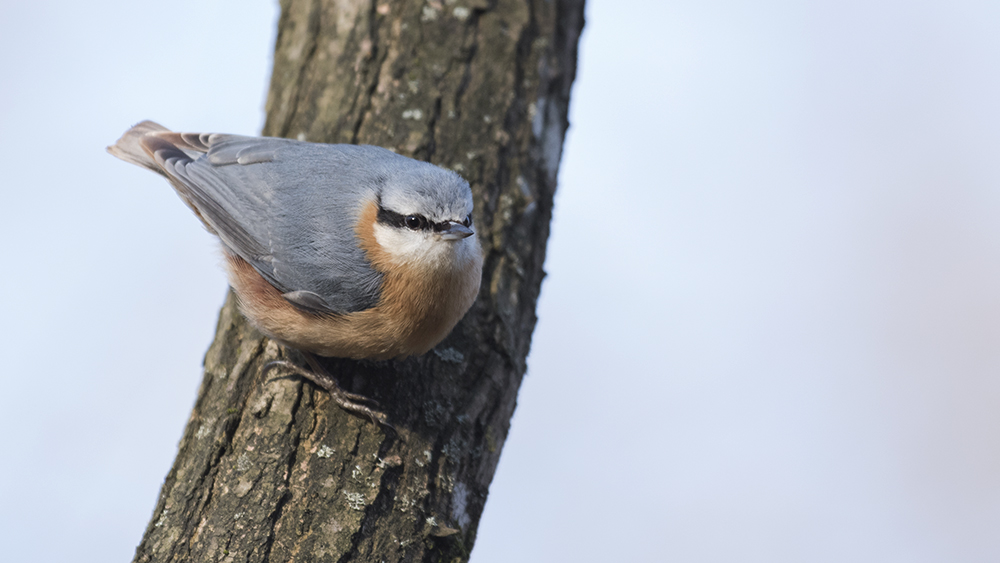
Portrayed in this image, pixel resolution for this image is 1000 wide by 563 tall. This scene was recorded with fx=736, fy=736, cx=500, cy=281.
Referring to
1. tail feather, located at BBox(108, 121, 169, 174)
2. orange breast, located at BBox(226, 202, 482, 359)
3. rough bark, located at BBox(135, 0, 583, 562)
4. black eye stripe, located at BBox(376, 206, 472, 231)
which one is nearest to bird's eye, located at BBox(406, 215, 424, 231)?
black eye stripe, located at BBox(376, 206, 472, 231)

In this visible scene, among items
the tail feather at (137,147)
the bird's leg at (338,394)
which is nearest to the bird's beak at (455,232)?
the bird's leg at (338,394)

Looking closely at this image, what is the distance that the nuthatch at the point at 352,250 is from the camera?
106 inches

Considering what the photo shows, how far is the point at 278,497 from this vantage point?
2.42 m

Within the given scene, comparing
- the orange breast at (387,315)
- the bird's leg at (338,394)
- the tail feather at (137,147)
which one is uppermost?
the tail feather at (137,147)

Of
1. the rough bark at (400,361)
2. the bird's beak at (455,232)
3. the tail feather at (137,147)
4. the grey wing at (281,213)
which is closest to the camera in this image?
the rough bark at (400,361)

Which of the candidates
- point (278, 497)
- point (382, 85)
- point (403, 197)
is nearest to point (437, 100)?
point (382, 85)

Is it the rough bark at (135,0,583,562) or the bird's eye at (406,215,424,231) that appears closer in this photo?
the rough bark at (135,0,583,562)

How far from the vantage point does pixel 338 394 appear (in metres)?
2.70

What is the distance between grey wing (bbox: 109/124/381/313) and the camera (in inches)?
107

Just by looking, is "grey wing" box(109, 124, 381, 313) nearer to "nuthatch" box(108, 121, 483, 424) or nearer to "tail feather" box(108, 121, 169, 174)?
"nuthatch" box(108, 121, 483, 424)

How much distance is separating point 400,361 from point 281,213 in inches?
29.3

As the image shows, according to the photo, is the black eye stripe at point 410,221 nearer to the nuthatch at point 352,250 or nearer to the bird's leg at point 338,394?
the nuthatch at point 352,250

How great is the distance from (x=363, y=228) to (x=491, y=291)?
0.66m

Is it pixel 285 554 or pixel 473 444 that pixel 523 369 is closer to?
pixel 473 444
